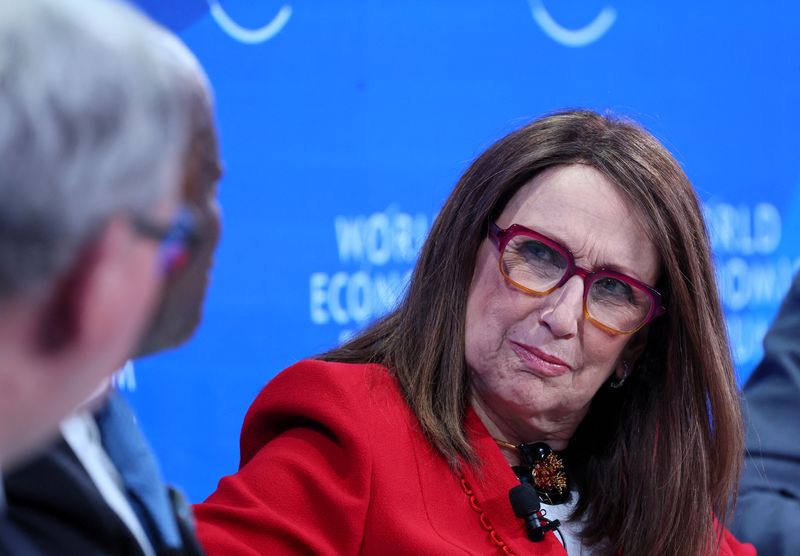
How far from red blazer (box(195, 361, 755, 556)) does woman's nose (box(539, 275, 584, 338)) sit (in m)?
0.22

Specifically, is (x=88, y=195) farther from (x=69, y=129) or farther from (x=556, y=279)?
(x=556, y=279)

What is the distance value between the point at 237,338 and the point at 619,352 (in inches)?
43.6

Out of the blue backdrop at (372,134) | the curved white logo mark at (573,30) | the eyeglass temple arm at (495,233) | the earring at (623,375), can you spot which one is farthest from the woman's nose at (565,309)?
the curved white logo mark at (573,30)

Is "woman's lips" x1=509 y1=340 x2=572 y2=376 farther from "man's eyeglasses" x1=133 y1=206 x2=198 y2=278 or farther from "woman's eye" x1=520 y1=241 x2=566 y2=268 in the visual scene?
"man's eyeglasses" x1=133 y1=206 x2=198 y2=278

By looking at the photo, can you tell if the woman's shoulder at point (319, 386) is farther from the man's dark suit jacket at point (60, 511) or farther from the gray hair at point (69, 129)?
the gray hair at point (69, 129)

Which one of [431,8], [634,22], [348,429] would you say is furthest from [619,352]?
[634,22]

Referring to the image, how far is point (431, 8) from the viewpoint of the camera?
2.95 m

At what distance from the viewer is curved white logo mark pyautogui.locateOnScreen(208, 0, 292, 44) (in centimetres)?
261

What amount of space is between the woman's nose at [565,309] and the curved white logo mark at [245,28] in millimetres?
1246

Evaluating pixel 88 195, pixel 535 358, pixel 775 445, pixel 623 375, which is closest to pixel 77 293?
pixel 88 195

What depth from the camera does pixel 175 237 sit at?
59cm

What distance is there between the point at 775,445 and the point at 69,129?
2182mm

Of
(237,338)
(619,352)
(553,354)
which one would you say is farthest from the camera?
(237,338)

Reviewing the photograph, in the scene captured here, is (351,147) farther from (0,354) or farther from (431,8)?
(0,354)
